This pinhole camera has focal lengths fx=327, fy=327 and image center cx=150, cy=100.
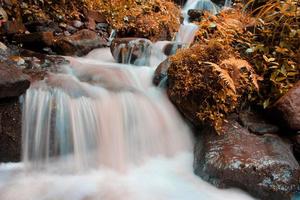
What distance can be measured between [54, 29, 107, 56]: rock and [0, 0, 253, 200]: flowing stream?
96 cm

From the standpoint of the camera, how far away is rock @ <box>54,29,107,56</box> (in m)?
5.71

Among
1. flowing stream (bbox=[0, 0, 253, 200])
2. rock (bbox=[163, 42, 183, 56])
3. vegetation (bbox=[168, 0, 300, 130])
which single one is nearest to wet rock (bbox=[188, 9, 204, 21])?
rock (bbox=[163, 42, 183, 56])

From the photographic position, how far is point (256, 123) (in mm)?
4207

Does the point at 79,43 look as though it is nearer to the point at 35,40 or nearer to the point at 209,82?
the point at 35,40

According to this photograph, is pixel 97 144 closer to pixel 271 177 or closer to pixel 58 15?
pixel 271 177

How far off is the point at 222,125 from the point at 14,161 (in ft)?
8.17

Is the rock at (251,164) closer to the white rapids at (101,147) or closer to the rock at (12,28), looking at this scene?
the white rapids at (101,147)

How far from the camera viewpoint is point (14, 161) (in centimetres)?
360

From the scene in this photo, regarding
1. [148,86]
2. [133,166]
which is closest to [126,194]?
[133,166]

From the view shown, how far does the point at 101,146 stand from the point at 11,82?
4.20ft

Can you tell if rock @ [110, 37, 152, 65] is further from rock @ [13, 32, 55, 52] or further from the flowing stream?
rock @ [13, 32, 55, 52]

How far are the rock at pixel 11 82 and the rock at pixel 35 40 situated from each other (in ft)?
6.56

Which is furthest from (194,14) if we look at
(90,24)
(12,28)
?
(12,28)

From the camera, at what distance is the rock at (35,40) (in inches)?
216
